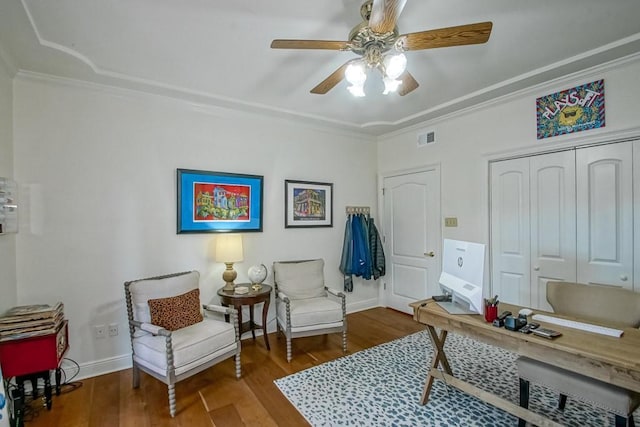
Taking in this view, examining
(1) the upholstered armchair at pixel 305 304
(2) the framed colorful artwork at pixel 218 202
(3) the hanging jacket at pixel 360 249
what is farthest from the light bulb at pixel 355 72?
(3) the hanging jacket at pixel 360 249

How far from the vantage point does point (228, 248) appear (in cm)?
306

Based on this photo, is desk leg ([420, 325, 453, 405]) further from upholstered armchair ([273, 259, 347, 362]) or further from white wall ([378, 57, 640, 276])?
white wall ([378, 57, 640, 276])

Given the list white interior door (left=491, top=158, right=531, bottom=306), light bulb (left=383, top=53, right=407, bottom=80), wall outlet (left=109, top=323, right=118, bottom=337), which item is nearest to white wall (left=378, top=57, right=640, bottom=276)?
white interior door (left=491, top=158, right=531, bottom=306)

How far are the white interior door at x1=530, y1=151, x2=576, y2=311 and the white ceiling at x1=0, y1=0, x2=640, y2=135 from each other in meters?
0.83

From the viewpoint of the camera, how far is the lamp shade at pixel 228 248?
120 inches

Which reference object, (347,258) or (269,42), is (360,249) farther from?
(269,42)

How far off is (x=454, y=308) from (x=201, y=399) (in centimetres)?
202

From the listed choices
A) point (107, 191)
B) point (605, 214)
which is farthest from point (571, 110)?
point (107, 191)

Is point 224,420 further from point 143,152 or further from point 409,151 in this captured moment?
point 409,151

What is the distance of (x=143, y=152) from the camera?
2.93m

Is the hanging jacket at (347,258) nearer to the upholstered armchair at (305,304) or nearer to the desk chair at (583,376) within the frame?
the upholstered armchair at (305,304)

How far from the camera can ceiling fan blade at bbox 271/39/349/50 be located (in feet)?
5.41

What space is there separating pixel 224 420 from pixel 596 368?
218 centimetres

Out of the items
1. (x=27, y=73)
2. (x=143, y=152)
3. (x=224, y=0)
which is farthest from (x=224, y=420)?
(x=27, y=73)
